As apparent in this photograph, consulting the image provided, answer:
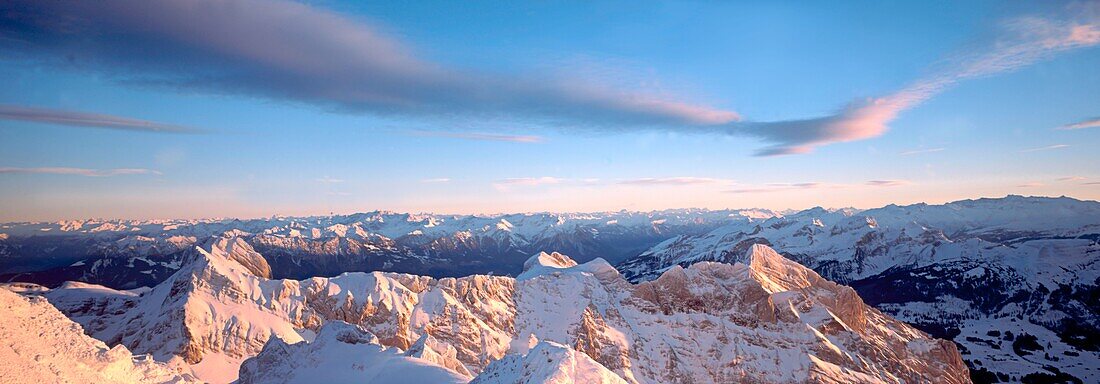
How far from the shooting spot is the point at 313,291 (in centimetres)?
14850

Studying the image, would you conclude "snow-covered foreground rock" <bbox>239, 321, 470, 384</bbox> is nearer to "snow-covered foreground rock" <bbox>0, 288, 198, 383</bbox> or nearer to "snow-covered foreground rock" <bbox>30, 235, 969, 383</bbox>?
"snow-covered foreground rock" <bbox>0, 288, 198, 383</bbox>

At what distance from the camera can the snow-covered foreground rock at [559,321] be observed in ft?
404

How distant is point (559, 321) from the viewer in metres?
137

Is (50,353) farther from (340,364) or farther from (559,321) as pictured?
(559,321)

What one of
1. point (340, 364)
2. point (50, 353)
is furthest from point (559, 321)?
point (50, 353)

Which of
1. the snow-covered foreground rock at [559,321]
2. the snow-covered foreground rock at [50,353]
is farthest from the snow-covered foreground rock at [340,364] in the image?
the snow-covered foreground rock at [559,321]

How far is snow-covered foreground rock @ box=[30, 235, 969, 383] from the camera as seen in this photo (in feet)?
404

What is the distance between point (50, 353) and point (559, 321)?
105 metres

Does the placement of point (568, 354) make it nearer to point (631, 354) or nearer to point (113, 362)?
point (113, 362)

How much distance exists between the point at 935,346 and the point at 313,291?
17512 cm

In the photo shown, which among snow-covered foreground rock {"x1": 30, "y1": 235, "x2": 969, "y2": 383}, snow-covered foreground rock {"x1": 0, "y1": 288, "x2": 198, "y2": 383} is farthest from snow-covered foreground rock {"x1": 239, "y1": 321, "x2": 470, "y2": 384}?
snow-covered foreground rock {"x1": 30, "y1": 235, "x2": 969, "y2": 383}

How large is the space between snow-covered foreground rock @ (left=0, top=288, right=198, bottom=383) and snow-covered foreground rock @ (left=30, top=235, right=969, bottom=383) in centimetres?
6751

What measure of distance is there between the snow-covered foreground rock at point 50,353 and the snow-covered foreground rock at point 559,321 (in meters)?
67.5

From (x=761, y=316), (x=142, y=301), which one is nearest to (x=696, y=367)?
(x=761, y=316)
